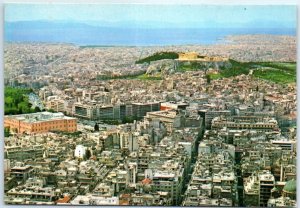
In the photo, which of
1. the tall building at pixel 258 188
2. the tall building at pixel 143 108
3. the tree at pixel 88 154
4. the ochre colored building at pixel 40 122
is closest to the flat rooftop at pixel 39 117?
the ochre colored building at pixel 40 122

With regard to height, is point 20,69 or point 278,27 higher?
point 278,27

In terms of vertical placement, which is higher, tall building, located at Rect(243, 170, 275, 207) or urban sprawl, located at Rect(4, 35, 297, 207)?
urban sprawl, located at Rect(4, 35, 297, 207)

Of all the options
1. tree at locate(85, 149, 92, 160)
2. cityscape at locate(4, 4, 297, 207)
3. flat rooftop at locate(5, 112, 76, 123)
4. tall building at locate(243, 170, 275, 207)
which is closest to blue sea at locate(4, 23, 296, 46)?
cityscape at locate(4, 4, 297, 207)

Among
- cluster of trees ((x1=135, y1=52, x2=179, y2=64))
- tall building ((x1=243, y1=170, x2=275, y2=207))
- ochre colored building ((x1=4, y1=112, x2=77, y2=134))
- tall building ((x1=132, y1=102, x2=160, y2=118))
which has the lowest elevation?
tall building ((x1=243, y1=170, x2=275, y2=207))

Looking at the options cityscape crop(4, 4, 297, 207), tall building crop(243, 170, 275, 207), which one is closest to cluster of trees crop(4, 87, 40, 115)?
cityscape crop(4, 4, 297, 207)

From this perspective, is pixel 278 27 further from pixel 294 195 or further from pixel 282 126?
pixel 294 195

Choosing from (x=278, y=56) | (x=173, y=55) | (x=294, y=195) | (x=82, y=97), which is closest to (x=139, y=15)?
(x=173, y=55)

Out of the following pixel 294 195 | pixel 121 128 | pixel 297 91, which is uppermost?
pixel 297 91

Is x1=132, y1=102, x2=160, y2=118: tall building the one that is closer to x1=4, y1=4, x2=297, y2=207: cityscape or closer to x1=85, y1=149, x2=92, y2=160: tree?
x1=4, y1=4, x2=297, y2=207: cityscape
